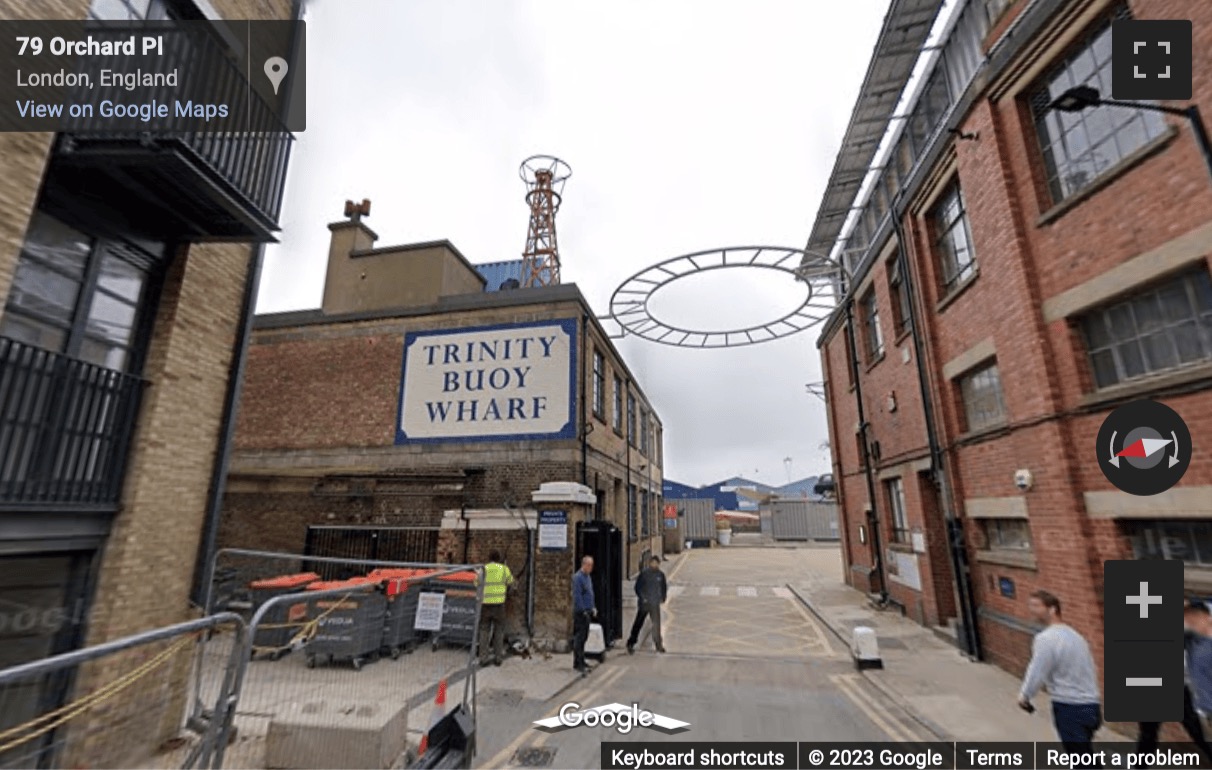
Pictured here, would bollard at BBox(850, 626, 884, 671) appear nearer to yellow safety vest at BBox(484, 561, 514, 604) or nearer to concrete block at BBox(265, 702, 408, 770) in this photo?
yellow safety vest at BBox(484, 561, 514, 604)

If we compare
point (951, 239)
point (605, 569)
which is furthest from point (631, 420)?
point (951, 239)

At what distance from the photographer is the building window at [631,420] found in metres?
20.0

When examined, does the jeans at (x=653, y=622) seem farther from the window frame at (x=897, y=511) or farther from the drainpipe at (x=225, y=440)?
the drainpipe at (x=225, y=440)

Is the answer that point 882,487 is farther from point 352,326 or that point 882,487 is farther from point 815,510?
point 815,510

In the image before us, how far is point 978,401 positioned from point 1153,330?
3795 millimetres

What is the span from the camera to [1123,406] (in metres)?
6.61

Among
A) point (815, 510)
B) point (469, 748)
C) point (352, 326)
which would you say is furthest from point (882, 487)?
point (815, 510)

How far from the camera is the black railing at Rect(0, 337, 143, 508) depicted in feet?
15.8

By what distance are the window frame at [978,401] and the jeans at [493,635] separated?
30.6 ft

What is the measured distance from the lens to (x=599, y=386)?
14977mm

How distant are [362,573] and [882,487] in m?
13.7

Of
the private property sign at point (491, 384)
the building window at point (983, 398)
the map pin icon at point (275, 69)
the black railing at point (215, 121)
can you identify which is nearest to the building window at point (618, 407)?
the private property sign at point (491, 384)

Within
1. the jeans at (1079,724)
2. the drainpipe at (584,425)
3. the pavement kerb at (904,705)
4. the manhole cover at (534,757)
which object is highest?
the drainpipe at (584,425)

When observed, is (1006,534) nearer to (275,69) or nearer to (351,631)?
(351,631)
